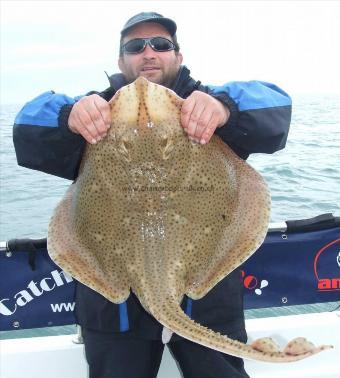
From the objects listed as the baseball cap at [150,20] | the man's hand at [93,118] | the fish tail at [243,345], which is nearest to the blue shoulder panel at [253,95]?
the baseball cap at [150,20]

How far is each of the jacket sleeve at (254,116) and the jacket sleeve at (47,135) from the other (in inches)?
32.9

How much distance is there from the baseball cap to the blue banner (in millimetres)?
1803

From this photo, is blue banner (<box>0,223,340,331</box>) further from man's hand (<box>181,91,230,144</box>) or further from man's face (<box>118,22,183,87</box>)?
man's hand (<box>181,91,230,144</box>)

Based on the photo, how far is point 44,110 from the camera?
2541 millimetres

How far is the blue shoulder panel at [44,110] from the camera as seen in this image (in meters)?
2.51

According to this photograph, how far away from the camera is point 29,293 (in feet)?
11.9

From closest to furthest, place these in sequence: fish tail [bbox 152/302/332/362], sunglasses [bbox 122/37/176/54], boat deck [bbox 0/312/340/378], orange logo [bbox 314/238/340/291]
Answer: fish tail [bbox 152/302/332/362] → sunglasses [bbox 122/37/176/54] → boat deck [bbox 0/312/340/378] → orange logo [bbox 314/238/340/291]

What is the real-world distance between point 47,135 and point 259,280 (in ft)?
7.21

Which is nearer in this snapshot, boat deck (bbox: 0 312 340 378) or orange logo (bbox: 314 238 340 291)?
boat deck (bbox: 0 312 340 378)

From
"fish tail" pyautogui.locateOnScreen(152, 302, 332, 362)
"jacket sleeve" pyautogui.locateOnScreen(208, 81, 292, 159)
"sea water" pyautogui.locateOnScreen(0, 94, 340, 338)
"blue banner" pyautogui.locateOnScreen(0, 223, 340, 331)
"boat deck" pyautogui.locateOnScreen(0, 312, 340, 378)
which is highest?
"jacket sleeve" pyautogui.locateOnScreen(208, 81, 292, 159)

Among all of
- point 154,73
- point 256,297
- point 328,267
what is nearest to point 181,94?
point 154,73

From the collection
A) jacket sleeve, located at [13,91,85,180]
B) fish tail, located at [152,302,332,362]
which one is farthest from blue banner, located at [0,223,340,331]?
fish tail, located at [152,302,332,362]

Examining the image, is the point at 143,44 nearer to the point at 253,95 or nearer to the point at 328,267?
the point at 253,95

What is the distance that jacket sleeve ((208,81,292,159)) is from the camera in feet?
8.10
